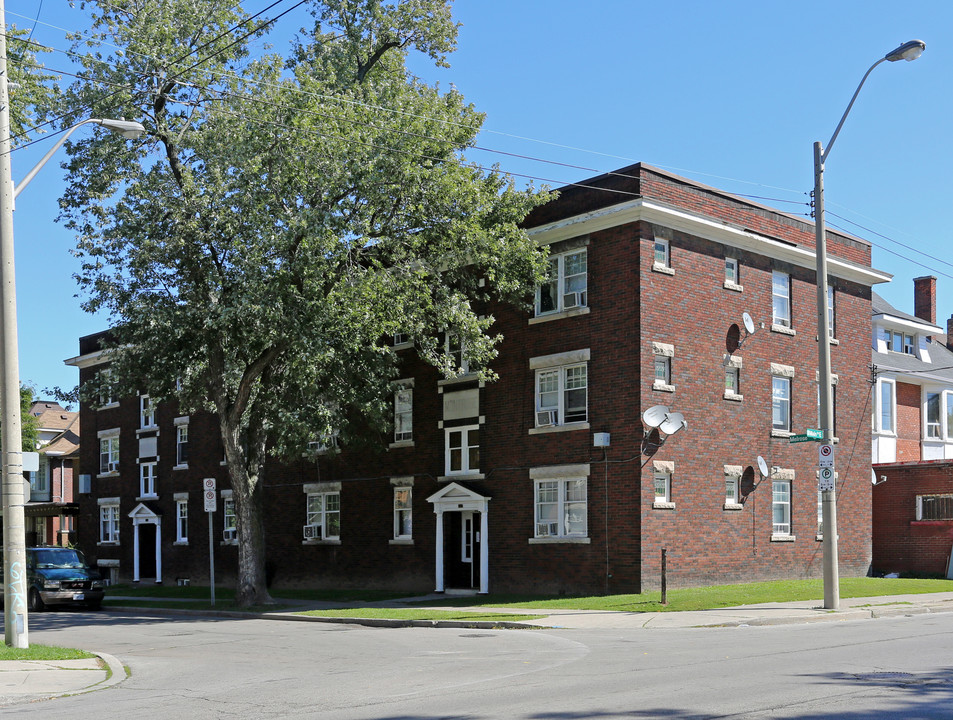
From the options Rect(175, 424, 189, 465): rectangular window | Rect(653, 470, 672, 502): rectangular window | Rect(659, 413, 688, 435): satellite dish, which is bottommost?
Rect(653, 470, 672, 502): rectangular window

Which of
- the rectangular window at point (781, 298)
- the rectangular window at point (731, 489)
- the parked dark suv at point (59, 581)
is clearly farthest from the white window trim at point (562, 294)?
the parked dark suv at point (59, 581)

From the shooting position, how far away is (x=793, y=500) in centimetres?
3005

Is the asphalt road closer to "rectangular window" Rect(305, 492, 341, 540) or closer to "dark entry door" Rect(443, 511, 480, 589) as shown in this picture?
"dark entry door" Rect(443, 511, 480, 589)

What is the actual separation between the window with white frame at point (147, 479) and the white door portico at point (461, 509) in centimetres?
1850

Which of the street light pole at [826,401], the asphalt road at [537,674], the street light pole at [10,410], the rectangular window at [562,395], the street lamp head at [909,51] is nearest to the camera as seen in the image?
the asphalt road at [537,674]

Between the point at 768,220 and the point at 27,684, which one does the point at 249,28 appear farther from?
the point at 27,684

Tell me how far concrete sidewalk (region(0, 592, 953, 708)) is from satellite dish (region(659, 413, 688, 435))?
5.01 metres

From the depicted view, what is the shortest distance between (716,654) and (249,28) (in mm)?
19914

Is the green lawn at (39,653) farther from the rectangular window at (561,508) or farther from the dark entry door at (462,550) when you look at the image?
the dark entry door at (462,550)

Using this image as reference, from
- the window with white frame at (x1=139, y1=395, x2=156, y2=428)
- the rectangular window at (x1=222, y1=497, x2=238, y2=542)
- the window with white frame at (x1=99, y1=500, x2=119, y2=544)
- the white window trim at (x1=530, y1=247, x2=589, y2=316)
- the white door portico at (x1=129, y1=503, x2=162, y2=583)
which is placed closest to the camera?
the white window trim at (x1=530, y1=247, x2=589, y2=316)

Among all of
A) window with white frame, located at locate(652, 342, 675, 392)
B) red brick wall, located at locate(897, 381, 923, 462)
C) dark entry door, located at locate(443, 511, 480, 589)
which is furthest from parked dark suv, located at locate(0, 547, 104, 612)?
red brick wall, located at locate(897, 381, 923, 462)

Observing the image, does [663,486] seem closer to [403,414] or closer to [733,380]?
[733,380]

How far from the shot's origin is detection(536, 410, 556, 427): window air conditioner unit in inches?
1091

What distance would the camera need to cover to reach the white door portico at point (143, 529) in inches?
1694
